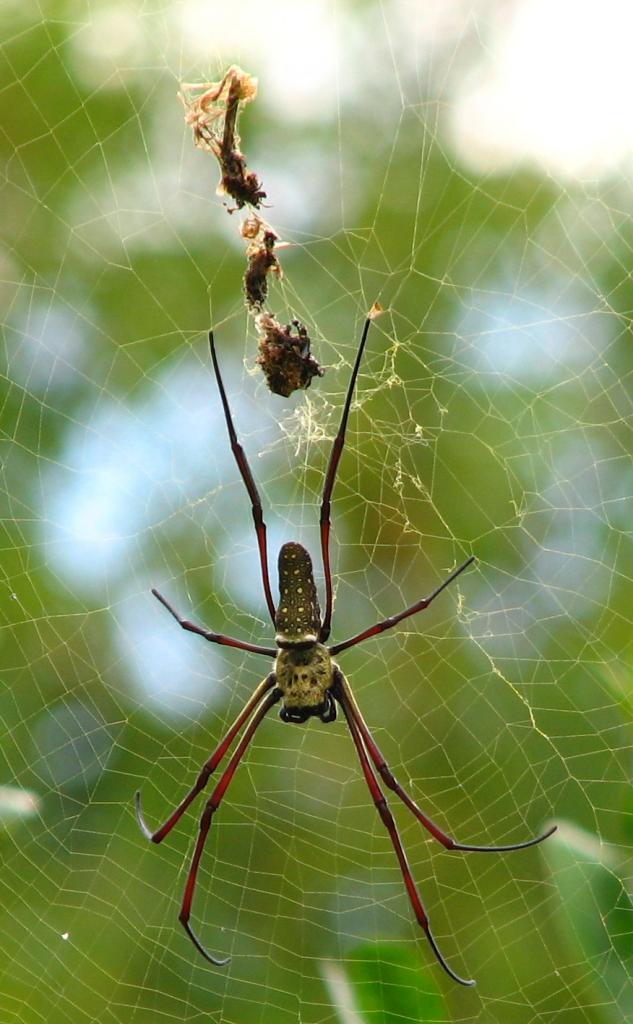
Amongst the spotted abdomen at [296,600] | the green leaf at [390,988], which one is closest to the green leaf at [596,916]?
the green leaf at [390,988]

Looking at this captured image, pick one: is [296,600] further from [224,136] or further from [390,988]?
[224,136]

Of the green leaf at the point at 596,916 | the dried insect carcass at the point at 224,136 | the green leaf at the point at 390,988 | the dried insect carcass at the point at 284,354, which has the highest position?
the dried insect carcass at the point at 224,136

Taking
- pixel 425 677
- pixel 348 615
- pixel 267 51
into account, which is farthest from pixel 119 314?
pixel 425 677

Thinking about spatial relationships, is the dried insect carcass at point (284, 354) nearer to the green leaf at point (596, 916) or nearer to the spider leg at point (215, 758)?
the spider leg at point (215, 758)

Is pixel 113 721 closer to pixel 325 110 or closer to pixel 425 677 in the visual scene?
pixel 425 677

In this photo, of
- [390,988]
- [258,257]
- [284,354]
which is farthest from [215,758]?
[258,257]

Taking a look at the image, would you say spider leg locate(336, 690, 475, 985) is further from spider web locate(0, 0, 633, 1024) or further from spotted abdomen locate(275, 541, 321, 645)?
spider web locate(0, 0, 633, 1024)
